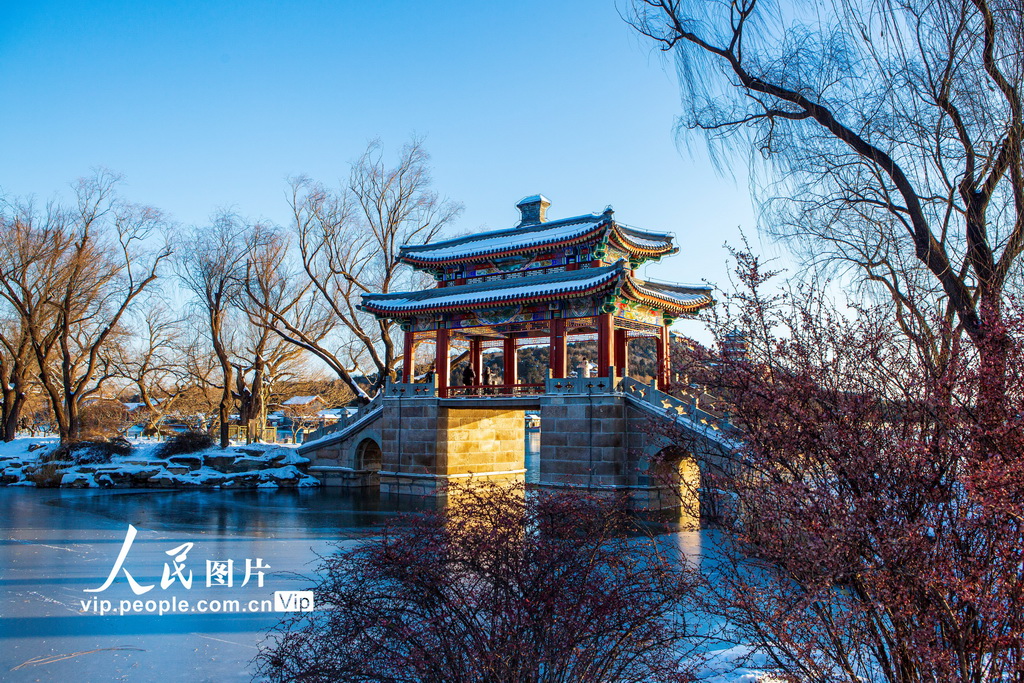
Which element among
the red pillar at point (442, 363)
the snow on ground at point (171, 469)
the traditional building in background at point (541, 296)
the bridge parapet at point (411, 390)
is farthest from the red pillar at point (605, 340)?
the snow on ground at point (171, 469)

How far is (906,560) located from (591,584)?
5.62ft

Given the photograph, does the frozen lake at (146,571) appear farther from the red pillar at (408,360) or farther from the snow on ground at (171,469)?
the red pillar at (408,360)

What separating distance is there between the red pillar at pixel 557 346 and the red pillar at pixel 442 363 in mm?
3404

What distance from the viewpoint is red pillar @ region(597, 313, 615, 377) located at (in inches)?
726

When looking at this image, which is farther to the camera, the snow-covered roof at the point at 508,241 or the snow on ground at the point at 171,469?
the snow on ground at the point at 171,469

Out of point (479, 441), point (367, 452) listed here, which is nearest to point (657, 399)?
point (479, 441)

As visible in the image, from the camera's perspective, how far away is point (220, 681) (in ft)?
19.3

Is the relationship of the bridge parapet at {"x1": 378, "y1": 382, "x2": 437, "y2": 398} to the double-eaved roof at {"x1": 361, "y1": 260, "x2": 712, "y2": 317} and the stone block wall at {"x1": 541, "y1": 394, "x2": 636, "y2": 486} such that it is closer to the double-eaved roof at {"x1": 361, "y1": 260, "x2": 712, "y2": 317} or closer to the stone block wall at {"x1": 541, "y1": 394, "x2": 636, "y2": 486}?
the double-eaved roof at {"x1": 361, "y1": 260, "x2": 712, "y2": 317}

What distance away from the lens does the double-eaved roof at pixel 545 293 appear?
1816 cm

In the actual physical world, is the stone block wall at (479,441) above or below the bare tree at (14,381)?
below

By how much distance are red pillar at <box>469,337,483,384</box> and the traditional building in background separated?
0.14 ft

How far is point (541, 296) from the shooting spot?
1880 centimetres

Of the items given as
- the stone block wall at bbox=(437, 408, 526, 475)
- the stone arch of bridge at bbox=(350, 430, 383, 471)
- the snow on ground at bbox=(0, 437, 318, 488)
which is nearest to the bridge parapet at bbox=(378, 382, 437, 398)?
the stone block wall at bbox=(437, 408, 526, 475)

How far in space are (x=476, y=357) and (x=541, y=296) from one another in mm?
5281
